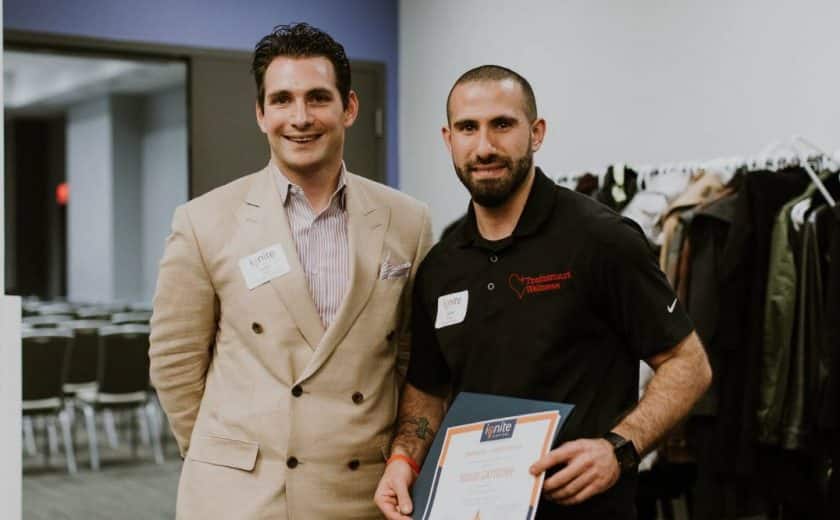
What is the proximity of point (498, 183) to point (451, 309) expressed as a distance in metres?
0.27

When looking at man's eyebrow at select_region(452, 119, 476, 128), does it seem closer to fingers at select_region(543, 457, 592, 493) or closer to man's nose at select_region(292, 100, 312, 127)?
man's nose at select_region(292, 100, 312, 127)

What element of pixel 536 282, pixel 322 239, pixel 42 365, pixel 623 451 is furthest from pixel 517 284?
pixel 42 365

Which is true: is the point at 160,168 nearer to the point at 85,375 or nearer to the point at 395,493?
the point at 85,375

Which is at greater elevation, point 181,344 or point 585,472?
point 181,344

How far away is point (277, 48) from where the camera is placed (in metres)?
2.08

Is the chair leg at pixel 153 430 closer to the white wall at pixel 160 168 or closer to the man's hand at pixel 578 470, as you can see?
the man's hand at pixel 578 470

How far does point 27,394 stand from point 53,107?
1096 cm

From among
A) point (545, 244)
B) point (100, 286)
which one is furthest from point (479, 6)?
point (100, 286)

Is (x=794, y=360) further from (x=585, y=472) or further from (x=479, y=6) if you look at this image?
(x=479, y=6)

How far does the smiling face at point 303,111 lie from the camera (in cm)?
204

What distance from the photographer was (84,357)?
24.7ft

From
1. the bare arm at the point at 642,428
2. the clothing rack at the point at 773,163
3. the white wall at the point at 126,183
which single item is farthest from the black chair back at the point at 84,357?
the white wall at the point at 126,183

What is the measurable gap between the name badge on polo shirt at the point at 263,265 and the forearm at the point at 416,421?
357mm

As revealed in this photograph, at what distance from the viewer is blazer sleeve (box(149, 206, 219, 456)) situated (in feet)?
7.04
